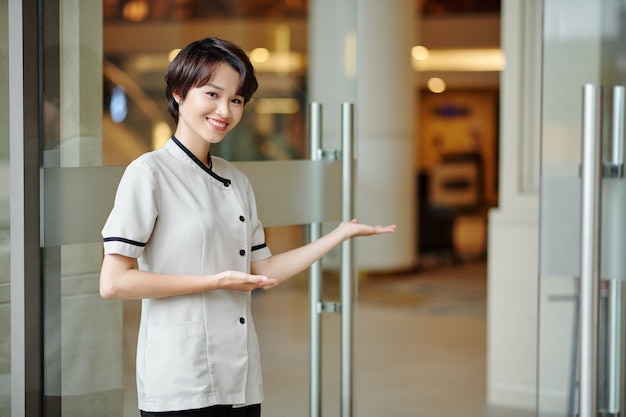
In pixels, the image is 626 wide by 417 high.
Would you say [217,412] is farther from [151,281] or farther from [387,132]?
[387,132]

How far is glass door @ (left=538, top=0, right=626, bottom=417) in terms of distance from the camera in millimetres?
3008

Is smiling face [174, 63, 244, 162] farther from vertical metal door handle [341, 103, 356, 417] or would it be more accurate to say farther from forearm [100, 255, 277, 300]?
vertical metal door handle [341, 103, 356, 417]

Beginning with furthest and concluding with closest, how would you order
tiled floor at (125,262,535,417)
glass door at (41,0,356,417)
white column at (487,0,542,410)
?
white column at (487,0,542,410) → tiled floor at (125,262,535,417) → glass door at (41,0,356,417)

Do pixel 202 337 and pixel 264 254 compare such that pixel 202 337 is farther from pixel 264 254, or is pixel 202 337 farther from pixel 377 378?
pixel 377 378

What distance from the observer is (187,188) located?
7.41ft

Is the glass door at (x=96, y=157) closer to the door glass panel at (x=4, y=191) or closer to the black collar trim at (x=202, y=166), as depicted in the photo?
the door glass panel at (x=4, y=191)

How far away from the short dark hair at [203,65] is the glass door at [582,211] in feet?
3.98

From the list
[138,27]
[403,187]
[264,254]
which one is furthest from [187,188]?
[403,187]

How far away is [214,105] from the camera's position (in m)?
2.25

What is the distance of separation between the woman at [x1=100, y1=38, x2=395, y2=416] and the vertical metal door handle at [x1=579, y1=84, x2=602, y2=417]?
1.18 m

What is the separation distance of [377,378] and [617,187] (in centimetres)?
331

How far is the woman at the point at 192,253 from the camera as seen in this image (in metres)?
2.17

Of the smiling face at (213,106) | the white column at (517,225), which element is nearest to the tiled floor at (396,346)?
the white column at (517,225)

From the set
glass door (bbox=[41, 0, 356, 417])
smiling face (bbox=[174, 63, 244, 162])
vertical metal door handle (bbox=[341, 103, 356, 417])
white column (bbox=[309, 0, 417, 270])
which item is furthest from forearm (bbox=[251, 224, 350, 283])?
white column (bbox=[309, 0, 417, 270])
